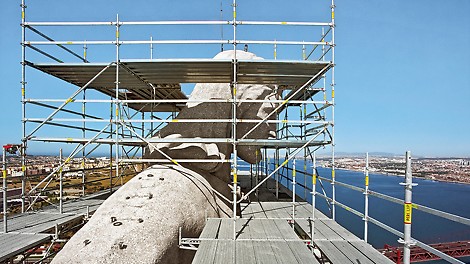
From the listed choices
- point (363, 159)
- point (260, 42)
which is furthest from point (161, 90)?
point (363, 159)

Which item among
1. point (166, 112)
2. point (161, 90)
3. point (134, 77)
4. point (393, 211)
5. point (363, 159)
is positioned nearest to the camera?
point (363, 159)

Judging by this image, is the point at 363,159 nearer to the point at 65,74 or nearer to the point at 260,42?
the point at 260,42

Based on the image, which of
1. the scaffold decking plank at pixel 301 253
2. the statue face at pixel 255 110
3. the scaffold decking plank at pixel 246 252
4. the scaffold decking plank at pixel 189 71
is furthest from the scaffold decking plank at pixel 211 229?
the statue face at pixel 255 110

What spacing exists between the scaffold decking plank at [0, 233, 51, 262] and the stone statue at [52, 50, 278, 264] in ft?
4.37

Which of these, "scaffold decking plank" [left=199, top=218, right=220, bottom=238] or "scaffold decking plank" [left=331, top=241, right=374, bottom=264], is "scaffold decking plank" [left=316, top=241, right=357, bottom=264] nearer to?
"scaffold decking plank" [left=331, top=241, right=374, bottom=264]

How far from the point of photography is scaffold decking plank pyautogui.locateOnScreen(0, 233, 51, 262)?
18.6 feet

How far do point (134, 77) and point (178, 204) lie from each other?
4347mm

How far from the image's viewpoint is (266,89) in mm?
11969

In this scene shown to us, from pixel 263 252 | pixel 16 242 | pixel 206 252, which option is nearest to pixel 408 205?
pixel 263 252

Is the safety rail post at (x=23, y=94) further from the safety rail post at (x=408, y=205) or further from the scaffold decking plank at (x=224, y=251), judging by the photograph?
the safety rail post at (x=408, y=205)

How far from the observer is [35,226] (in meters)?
7.25

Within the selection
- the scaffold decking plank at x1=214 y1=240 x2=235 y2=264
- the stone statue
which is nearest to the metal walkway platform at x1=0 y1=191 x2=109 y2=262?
the stone statue

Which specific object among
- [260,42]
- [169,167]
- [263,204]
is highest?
[260,42]

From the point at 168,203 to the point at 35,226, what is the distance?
3736 millimetres
